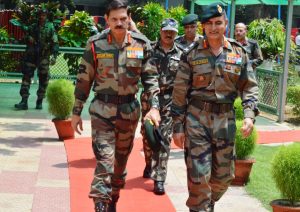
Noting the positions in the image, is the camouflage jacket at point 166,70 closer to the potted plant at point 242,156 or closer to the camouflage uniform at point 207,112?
the potted plant at point 242,156

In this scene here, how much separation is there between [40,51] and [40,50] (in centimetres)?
2

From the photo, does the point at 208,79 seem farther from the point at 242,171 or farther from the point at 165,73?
the point at 242,171

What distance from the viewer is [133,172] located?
26.0 feet

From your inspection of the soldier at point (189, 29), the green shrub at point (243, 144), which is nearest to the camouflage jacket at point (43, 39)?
the soldier at point (189, 29)

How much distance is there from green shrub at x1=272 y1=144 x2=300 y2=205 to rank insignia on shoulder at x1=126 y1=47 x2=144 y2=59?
4.92ft

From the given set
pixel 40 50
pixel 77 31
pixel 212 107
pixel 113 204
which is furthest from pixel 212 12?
pixel 77 31

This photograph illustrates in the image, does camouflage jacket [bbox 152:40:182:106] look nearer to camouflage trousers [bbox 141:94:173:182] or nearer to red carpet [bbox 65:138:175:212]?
camouflage trousers [bbox 141:94:173:182]

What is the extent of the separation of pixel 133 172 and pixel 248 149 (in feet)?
4.99

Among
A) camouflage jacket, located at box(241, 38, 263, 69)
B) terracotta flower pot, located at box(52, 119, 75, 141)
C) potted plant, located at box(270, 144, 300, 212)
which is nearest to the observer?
potted plant, located at box(270, 144, 300, 212)

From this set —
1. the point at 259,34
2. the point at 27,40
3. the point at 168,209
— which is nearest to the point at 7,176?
the point at 168,209

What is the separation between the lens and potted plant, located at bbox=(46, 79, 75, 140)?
962 cm

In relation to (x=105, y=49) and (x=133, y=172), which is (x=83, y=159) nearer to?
(x=133, y=172)

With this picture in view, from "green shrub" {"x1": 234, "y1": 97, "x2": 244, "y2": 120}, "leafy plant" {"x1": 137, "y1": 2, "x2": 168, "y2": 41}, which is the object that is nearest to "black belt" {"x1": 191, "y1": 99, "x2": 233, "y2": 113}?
"green shrub" {"x1": 234, "y1": 97, "x2": 244, "y2": 120}

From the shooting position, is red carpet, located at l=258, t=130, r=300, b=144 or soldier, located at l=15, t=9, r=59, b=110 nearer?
red carpet, located at l=258, t=130, r=300, b=144
